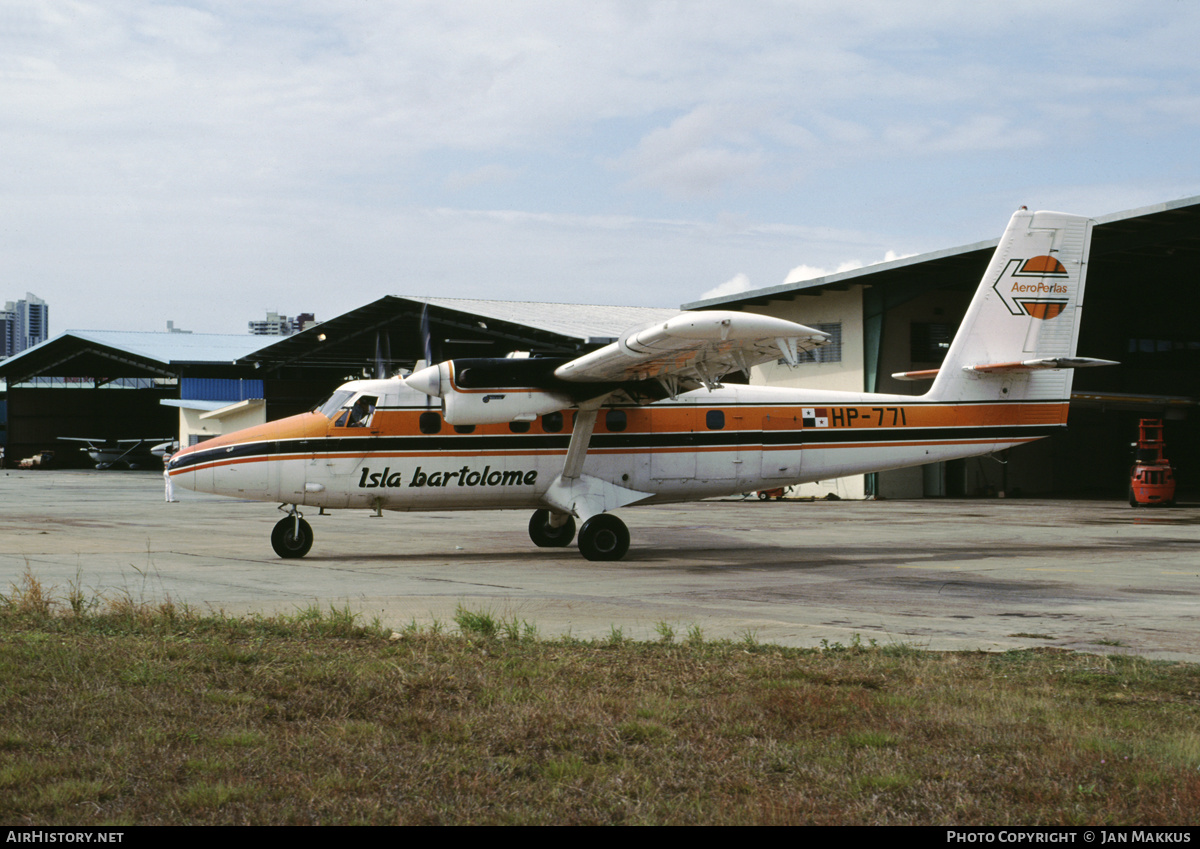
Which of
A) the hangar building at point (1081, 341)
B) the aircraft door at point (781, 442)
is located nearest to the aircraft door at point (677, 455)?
the aircraft door at point (781, 442)

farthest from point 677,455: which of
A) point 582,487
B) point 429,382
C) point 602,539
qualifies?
point 429,382

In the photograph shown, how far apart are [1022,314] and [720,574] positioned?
798 cm

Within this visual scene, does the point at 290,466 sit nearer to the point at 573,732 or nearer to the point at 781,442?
the point at 781,442

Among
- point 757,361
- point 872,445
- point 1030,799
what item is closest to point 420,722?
point 1030,799

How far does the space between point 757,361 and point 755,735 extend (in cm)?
964

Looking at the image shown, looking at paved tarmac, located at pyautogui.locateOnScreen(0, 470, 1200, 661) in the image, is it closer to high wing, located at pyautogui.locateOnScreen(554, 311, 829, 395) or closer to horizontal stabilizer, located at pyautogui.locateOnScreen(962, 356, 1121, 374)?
high wing, located at pyautogui.locateOnScreen(554, 311, 829, 395)

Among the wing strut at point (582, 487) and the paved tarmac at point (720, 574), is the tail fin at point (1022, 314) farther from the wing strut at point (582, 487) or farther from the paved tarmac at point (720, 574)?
the wing strut at point (582, 487)

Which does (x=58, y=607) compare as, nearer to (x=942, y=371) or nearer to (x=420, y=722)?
(x=420, y=722)

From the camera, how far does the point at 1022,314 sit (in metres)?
18.1

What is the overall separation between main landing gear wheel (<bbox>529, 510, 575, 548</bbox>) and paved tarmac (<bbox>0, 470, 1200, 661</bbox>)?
47 cm

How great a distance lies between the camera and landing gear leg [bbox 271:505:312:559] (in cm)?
1617

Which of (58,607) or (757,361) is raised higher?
(757,361)
